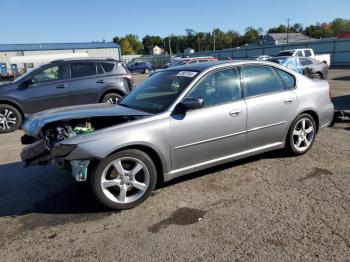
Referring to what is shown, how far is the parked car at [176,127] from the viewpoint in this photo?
3838mm

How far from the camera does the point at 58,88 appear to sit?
9.13 m

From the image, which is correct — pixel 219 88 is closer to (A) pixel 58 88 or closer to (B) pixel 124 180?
(B) pixel 124 180

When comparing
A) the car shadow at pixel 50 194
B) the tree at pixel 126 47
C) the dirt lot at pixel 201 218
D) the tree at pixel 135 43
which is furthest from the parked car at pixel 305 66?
the tree at pixel 135 43

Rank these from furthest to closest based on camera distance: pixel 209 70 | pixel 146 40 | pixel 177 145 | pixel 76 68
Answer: pixel 146 40, pixel 76 68, pixel 209 70, pixel 177 145

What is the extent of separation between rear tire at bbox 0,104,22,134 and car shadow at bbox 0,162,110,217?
3619mm

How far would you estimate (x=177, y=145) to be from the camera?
420 centimetres

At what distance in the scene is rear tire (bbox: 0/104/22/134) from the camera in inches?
349

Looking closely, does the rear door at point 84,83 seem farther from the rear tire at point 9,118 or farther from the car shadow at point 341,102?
the car shadow at point 341,102

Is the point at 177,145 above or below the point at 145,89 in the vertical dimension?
below

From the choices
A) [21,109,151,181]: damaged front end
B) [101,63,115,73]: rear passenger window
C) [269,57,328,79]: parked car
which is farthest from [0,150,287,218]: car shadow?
[269,57,328,79]: parked car

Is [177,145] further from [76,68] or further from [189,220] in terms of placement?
[76,68]

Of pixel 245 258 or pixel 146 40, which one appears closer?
pixel 245 258

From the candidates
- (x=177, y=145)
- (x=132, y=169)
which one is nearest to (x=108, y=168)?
(x=132, y=169)

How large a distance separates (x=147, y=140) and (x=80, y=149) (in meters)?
0.76
